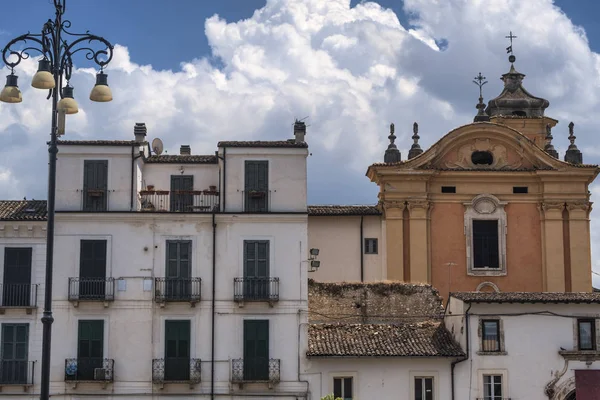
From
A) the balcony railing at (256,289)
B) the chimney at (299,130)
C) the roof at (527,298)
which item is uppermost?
the chimney at (299,130)

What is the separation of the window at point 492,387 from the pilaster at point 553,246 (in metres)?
13.1

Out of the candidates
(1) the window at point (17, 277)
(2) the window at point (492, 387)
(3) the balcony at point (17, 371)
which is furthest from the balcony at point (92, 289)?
(2) the window at point (492, 387)

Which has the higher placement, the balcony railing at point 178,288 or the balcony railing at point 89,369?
the balcony railing at point 178,288

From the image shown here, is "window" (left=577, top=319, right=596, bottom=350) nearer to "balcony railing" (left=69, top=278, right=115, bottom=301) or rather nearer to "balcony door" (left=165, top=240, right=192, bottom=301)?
"balcony door" (left=165, top=240, right=192, bottom=301)

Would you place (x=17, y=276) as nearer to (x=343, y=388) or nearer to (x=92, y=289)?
(x=92, y=289)

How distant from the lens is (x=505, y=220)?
175ft

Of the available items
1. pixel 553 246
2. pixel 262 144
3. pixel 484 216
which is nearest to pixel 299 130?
pixel 262 144

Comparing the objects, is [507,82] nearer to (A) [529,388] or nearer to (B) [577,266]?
(B) [577,266]

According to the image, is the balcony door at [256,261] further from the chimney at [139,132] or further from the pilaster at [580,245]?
the pilaster at [580,245]

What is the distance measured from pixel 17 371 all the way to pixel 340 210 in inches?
727

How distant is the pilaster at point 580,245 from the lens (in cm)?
5259

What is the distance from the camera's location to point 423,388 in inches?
1594

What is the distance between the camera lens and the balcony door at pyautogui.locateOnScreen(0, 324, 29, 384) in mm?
38969

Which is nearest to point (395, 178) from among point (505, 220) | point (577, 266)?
point (505, 220)
